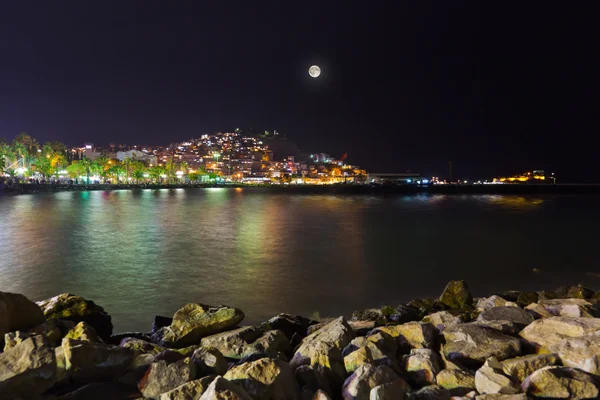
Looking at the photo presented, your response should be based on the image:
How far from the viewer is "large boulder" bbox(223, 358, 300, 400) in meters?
3.94

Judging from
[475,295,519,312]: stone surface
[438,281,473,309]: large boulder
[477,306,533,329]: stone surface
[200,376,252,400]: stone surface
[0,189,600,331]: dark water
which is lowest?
[0,189,600,331]: dark water

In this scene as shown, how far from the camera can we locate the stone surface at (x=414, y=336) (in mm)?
5292

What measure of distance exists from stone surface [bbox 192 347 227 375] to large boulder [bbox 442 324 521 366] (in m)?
2.76

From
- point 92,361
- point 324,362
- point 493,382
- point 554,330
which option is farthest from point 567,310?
point 92,361

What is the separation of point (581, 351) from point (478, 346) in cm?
106

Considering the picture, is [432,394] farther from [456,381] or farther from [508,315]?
[508,315]

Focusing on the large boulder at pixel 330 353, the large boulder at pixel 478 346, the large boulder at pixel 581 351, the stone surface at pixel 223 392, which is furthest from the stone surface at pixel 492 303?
the stone surface at pixel 223 392

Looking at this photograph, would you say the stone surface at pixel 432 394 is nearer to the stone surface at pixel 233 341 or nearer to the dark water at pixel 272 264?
the stone surface at pixel 233 341

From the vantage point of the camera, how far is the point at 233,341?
559 cm

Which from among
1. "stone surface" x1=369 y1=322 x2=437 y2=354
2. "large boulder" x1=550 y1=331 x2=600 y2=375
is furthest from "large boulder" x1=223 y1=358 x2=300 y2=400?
"large boulder" x1=550 y1=331 x2=600 y2=375

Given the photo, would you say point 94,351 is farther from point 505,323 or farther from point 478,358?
point 505,323

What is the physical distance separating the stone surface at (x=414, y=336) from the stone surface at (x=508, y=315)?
1.31 metres

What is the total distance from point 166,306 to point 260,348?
605 centimetres

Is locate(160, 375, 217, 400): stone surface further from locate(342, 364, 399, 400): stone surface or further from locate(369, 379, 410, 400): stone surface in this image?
locate(369, 379, 410, 400): stone surface
